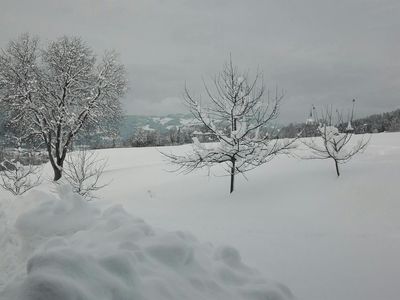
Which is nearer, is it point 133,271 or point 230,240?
point 133,271

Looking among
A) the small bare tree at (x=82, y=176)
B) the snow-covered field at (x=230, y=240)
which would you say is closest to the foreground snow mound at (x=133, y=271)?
the snow-covered field at (x=230, y=240)

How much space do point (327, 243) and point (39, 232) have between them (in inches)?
232

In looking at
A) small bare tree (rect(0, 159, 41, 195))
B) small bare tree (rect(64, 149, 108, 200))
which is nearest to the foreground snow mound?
small bare tree (rect(64, 149, 108, 200))

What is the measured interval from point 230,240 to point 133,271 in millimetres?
4402

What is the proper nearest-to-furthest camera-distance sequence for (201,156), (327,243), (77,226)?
(77,226) → (327,243) → (201,156)

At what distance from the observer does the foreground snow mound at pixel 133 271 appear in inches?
106

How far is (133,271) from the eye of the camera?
10.8ft

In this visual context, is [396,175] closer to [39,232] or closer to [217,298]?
[217,298]

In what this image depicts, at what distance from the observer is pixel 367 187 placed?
Answer: 9.98 metres

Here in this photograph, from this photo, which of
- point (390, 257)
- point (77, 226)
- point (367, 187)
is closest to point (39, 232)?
point (77, 226)

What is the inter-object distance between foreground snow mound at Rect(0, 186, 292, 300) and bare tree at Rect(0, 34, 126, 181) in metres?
16.8

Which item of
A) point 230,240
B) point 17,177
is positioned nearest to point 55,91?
point 17,177

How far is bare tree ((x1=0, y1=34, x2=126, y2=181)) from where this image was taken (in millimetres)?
19906

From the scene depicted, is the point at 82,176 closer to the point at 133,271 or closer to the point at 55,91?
the point at 55,91
